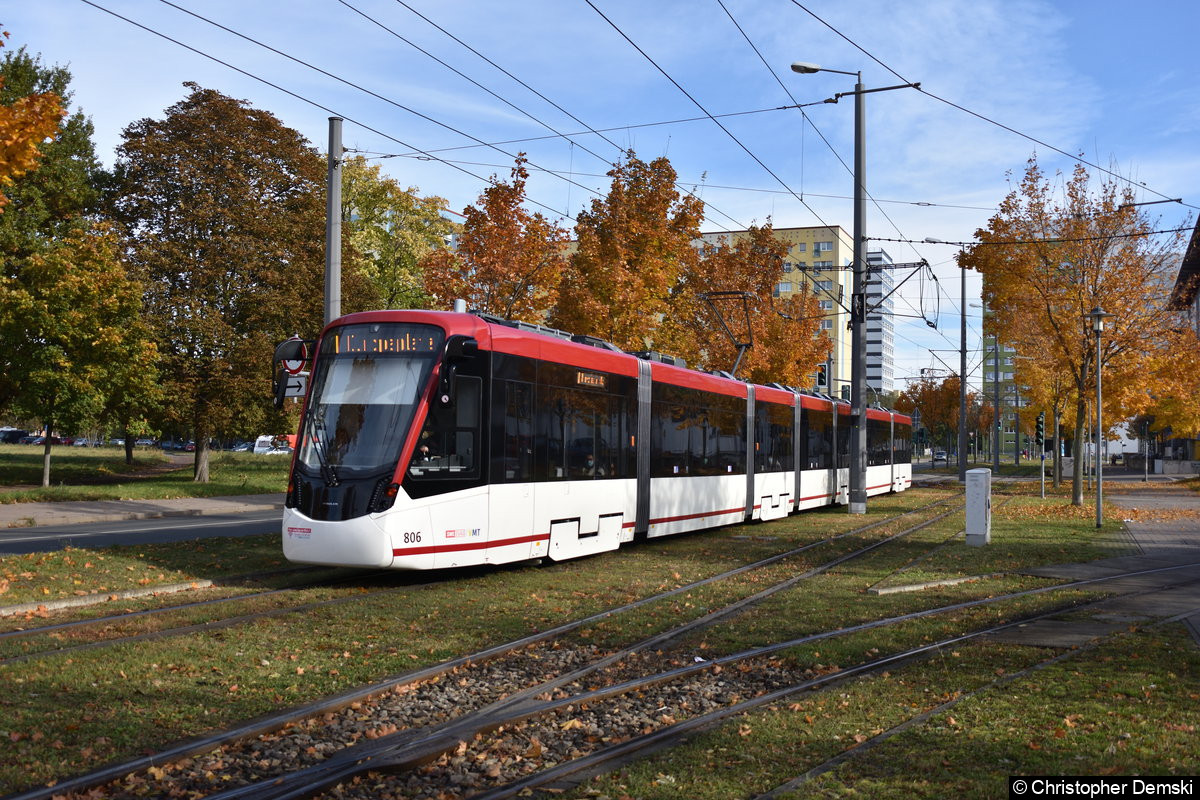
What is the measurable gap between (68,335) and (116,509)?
18.8 feet

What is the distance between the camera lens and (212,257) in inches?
1296

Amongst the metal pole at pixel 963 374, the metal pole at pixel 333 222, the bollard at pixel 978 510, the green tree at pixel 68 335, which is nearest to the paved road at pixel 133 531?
the metal pole at pixel 333 222

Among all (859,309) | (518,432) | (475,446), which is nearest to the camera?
(475,446)

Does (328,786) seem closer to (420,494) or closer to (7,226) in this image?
(420,494)

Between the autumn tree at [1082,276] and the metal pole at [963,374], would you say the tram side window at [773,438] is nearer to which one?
the autumn tree at [1082,276]

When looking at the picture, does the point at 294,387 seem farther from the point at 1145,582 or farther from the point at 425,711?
the point at 1145,582

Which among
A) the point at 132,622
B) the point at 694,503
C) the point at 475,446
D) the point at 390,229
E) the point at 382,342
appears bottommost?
the point at 132,622

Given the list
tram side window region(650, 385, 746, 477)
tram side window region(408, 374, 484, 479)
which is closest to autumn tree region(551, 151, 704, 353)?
tram side window region(650, 385, 746, 477)

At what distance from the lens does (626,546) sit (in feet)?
61.4

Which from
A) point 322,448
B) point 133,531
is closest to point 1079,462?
point 322,448

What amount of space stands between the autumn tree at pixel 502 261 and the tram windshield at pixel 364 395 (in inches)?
543

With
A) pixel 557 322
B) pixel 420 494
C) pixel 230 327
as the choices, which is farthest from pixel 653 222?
pixel 420 494

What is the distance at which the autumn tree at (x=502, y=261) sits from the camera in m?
26.5

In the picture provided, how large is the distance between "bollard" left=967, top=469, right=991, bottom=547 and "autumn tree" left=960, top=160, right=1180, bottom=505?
41.9 feet
